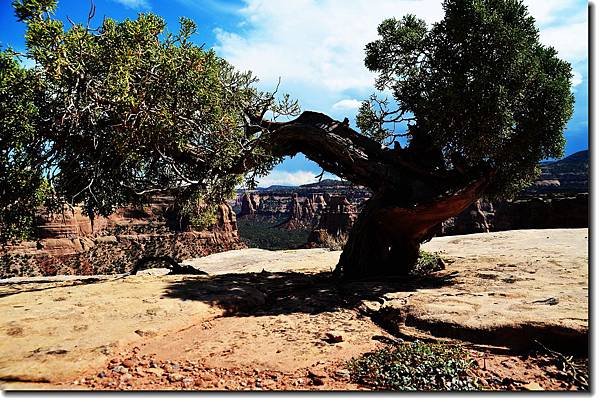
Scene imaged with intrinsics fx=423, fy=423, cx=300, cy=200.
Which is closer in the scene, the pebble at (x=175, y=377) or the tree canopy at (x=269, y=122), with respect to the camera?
the pebble at (x=175, y=377)

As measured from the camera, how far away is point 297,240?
3418 inches

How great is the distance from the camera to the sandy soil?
18.5 ft

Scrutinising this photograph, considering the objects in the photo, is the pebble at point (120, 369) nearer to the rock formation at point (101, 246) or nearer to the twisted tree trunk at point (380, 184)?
the twisted tree trunk at point (380, 184)

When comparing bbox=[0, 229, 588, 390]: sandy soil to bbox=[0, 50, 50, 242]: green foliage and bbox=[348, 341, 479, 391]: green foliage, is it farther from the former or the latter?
bbox=[0, 50, 50, 242]: green foliage

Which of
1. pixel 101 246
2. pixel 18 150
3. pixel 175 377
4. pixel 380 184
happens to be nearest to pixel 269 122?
pixel 380 184

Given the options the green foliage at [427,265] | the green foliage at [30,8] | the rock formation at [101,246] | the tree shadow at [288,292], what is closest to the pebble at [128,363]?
the tree shadow at [288,292]

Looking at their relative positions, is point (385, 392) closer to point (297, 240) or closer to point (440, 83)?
point (440, 83)

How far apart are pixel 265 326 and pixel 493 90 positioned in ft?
22.7

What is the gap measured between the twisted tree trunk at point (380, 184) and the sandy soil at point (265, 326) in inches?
53.8

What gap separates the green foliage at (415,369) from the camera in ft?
17.4

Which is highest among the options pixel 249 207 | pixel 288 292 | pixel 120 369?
pixel 249 207

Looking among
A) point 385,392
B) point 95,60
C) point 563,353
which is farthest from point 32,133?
point 563,353

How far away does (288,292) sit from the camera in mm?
10969

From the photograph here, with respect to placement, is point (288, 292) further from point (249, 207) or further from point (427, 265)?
point (249, 207)
